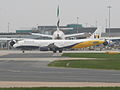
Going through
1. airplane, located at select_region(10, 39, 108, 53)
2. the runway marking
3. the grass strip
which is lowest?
the grass strip

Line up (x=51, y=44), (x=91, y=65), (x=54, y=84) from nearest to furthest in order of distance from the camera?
(x=54, y=84)
(x=91, y=65)
(x=51, y=44)

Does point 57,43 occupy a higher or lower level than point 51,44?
higher

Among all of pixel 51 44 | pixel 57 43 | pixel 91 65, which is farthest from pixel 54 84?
pixel 57 43

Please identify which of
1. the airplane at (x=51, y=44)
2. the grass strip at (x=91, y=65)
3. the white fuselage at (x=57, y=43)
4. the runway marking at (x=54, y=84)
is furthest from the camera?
the white fuselage at (x=57, y=43)

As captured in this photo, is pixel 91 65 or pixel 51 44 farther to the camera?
pixel 51 44

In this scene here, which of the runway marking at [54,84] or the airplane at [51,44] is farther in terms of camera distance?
the airplane at [51,44]

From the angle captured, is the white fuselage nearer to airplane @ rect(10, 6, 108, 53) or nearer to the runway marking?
airplane @ rect(10, 6, 108, 53)

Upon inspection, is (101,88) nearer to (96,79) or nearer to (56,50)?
(96,79)

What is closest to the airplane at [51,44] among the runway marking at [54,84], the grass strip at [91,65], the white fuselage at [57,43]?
the white fuselage at [57,43]

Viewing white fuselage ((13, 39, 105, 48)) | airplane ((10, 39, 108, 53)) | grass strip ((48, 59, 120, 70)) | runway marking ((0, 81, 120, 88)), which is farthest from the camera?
white fuselage ((13, 39, 105, 48))

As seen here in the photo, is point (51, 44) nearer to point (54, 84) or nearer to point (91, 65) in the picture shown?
point (91, 65)

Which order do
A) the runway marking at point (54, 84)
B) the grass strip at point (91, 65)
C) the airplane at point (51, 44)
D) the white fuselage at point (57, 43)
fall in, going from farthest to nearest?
the white fuselage at point (57, 43)
the airplane at point (51, 44)
the grass strip at point (91, 65)
the runway marking at point (54, 84)

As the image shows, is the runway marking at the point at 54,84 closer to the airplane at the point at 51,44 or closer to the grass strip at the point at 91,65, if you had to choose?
the grass strip at the point at 91,65

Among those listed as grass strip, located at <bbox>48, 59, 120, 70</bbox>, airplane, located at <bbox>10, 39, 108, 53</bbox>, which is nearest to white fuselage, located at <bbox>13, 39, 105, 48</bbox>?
airplane, located at <bbox>10, 39, 108, 53</bbox>
